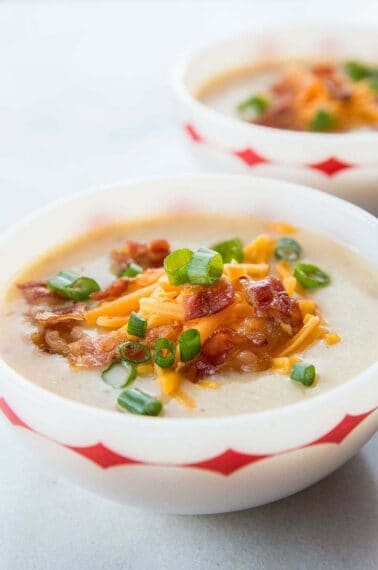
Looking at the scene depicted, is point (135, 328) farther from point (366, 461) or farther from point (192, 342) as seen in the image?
point (366, 461)

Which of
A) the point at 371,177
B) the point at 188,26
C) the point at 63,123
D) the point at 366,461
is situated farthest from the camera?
the point at 188,26

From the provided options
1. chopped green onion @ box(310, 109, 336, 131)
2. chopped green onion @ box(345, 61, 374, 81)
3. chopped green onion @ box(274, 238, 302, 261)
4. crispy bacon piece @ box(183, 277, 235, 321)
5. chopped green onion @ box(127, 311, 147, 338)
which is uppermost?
crispy bacon piece @ box(183, 277, 235, 321)

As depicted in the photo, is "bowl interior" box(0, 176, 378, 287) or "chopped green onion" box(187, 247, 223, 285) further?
"bowl interior" box(0, 176, 378, 287)

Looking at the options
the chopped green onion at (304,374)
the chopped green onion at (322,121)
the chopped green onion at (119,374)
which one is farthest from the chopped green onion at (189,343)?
the chopped green onion at (322,121)

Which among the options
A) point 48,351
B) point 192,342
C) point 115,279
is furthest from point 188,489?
point 115,279

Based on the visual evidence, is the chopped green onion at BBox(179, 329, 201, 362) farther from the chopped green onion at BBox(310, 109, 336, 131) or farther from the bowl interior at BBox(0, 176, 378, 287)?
the chopped green onion at BBox(310, 109, 336, 131)

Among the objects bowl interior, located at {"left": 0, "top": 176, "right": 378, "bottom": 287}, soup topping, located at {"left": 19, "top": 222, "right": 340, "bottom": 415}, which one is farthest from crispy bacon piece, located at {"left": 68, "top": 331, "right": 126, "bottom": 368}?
bowl interior, located at {"left": 0, "top": 176, "right": 378, "bottom": 287}

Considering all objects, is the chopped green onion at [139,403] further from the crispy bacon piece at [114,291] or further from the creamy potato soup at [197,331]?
the crispy bacon piece at [114,291]
